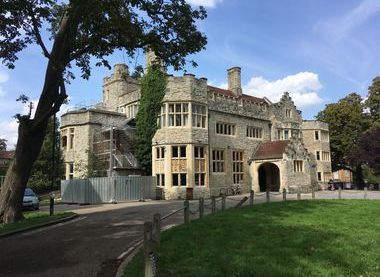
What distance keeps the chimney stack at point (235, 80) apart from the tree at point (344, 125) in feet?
57.3

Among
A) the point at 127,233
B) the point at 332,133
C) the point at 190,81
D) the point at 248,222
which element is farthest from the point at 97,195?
the point at 332,133

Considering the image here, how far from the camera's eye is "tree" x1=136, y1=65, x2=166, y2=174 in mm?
36866

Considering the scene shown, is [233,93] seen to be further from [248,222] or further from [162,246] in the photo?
[162,246]

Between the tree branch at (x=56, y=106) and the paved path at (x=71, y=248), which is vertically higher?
the tree branch at (x=56, y=106)

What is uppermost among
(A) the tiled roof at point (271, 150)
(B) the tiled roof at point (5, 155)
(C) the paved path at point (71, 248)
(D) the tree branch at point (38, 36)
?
(B) the tiled roof at point (5, 155)

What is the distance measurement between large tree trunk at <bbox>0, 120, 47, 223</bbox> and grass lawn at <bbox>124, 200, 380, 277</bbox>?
8026 millimetres

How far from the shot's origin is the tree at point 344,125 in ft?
190

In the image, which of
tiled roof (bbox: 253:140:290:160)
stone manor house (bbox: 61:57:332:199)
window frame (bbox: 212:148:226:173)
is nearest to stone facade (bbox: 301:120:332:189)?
stone manor house (bbox: 61:57:332:199)

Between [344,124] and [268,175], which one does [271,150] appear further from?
[344,124]

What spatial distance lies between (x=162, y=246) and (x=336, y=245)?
4.00 m

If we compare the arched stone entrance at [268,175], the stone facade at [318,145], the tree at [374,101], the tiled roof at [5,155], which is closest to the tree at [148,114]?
the arched stone entrance at [268,175]

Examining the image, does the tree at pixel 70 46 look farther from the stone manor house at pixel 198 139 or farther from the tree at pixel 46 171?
the tree at pixel 46 171

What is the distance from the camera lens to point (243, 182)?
4106cm

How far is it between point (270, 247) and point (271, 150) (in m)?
32.1
